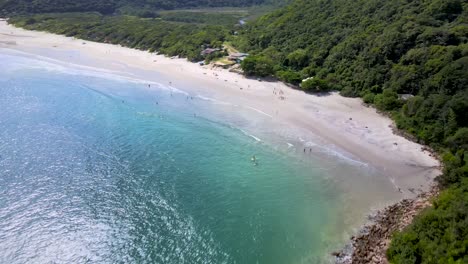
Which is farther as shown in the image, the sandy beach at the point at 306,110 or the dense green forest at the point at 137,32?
the dense green forest at the point at 137,32

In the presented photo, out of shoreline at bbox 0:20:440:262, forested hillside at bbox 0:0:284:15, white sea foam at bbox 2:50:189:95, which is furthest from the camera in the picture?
forested hillside at bbox 0:0:284:15

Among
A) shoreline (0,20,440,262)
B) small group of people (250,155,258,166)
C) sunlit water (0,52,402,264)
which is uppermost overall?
shoreline (0,20,440,262)

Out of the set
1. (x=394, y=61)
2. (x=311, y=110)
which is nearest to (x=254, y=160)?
(x=311, y=110)

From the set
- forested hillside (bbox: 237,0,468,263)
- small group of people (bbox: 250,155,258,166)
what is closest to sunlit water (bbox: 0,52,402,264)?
small group of people (bbox: 250,155,258,166)

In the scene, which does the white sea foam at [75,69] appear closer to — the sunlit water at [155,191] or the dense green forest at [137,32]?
the sunlit water at [155,191]

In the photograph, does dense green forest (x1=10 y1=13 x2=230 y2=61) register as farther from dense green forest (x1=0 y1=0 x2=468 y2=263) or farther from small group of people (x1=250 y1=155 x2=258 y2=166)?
small group of people (x1=250 y1=155 x2=258 y2=166)

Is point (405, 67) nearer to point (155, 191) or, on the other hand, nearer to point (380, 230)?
point (380, 230)

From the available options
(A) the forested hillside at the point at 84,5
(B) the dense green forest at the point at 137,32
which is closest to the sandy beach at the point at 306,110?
(B) the dense green forest at the point at 137,32
